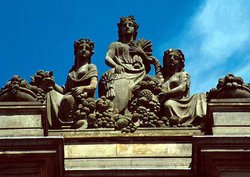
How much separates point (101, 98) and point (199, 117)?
254 centimetres

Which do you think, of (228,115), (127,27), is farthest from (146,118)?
(127,27)

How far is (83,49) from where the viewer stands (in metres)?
26.3

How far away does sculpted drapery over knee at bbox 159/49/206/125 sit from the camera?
80.9 feet

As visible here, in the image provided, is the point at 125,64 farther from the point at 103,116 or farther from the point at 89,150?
the point at 89,150

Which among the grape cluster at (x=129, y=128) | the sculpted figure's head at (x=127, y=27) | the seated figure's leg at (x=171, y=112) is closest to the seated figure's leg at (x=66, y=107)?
the grape cluster at (x=129, y=128)

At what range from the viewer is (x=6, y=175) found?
21.6 metres

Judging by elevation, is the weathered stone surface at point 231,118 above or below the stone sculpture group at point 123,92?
below

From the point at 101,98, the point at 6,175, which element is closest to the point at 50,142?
the point at 6,175

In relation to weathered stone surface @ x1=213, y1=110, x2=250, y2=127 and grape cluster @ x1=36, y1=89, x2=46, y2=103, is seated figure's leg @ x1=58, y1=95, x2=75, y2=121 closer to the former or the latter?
grape cluster @ x1=36, y1=89, x2=46, y2=103

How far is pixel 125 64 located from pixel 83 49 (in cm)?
122

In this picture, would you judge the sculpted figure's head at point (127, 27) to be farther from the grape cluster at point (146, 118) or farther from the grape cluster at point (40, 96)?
the grape cluster at point (40, 96)

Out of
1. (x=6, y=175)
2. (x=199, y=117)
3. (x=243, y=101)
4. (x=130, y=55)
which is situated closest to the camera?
(x=6, y=175)

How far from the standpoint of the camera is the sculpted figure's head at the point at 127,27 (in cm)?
A: 2725

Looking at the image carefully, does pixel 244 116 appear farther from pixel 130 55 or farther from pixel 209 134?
pixel 130 55
